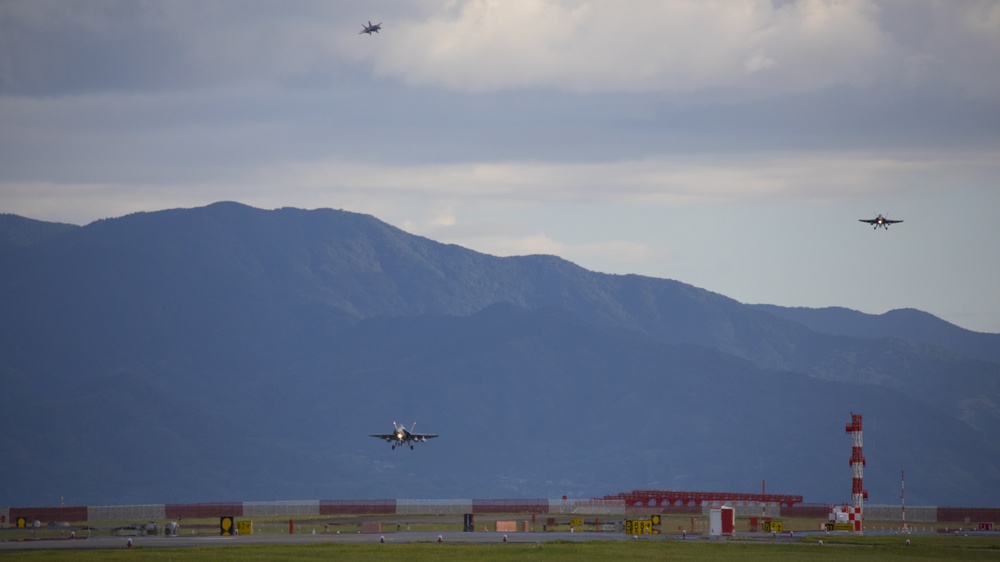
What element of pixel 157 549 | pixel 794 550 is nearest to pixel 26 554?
pixel 157 549

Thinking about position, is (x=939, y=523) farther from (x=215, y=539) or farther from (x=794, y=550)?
(x=215, y=539)

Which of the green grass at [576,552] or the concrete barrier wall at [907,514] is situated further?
the concrete barrier wall at [907,514]

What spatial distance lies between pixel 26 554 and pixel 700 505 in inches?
4193

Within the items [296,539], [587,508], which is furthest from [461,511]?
[296,539]

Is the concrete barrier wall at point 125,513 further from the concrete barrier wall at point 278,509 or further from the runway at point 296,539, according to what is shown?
the runway at point 296,539

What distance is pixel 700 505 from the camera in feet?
605

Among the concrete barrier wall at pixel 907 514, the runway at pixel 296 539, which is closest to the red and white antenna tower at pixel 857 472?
the runway at pixel 296 539

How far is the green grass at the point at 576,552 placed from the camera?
306 feet

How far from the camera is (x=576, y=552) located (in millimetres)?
97688

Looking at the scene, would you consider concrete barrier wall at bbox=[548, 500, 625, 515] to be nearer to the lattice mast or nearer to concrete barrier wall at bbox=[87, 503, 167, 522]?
concrete barrier wall at bbox=[87, 503, 167, 522]

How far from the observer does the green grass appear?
306ft

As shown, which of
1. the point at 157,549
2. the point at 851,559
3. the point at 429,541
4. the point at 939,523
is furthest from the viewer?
the point at 939,523

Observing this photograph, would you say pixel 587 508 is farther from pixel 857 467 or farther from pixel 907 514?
A: pixel 857 467

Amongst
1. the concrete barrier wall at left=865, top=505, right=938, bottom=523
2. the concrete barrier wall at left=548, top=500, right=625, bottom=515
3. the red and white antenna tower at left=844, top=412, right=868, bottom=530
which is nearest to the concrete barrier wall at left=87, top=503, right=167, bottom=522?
the concrete barrier wall at left=548, top=500, right=625, bottom=515
